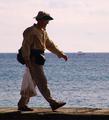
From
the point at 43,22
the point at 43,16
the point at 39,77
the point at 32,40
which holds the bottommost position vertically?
the point at 39,77

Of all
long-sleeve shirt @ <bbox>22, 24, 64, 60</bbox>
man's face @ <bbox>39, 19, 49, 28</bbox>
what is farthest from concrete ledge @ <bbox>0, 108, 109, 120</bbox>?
man's face @ <bbox>39, 19, 49, 28</bbox>

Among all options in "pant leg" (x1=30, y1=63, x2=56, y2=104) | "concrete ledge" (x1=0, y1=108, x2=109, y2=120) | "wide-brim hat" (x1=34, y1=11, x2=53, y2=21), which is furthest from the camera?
"pant leg" (x1=30, y1=63, x2=56, y2=104)

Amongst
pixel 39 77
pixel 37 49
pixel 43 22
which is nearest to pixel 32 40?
pixel 37 49

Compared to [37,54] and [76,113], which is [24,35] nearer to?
[37,54]

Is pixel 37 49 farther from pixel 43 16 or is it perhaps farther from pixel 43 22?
pixel 43 16

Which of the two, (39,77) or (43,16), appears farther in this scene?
(39,77)

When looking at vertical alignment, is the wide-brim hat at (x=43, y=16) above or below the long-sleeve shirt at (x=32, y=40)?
above

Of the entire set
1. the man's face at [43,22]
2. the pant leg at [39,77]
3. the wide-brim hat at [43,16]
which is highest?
the wide-brim hat at [43,16]

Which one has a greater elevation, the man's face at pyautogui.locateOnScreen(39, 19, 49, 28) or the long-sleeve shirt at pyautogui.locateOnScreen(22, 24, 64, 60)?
the man's face at pyautogui.locateOnScreen(39, 19, 49, 28)

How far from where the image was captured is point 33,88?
10.9m

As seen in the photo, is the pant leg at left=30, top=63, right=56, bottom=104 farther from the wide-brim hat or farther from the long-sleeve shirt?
the wide-brim hat
